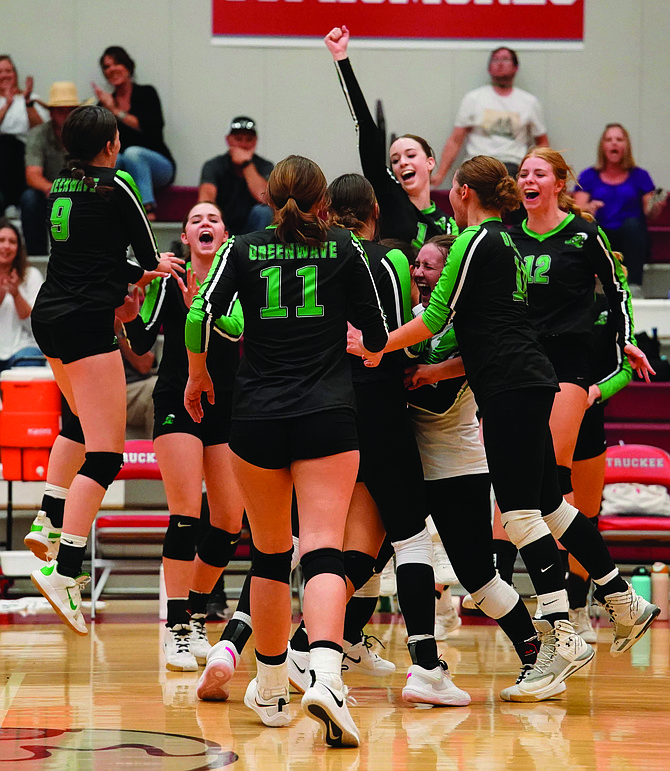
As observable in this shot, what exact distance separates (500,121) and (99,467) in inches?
238

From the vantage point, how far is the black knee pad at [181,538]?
439 cm

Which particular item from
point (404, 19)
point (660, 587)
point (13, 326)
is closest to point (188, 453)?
point (660, 587)

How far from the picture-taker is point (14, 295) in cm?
764

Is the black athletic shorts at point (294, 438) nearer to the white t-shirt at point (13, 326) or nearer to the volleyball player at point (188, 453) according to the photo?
the volleyball player at point (188, 453)

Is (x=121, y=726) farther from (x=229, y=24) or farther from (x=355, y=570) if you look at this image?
(x=229, y=24)

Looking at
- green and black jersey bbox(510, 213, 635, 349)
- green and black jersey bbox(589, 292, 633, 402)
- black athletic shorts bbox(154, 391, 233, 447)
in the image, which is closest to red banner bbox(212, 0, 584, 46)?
green and black jersey bbox(589, 292, 633, 402)

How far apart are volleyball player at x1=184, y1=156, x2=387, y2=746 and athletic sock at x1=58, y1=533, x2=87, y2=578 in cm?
119

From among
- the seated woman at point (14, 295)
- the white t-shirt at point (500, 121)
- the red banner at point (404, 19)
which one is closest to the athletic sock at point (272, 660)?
the seated woman at point (14, 295)

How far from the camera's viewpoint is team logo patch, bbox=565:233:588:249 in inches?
177

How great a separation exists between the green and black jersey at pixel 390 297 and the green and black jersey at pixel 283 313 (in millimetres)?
522

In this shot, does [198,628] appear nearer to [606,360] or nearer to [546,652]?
[546,652]

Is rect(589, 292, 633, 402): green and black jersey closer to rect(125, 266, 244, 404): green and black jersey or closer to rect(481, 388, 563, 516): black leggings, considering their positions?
rect(481, 388, 563, 516): black leggings

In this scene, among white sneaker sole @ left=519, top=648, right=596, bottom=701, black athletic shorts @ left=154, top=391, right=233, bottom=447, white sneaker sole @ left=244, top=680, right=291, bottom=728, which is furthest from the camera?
black athletic shorts @ left=154, top=391, right=233, bottom=447

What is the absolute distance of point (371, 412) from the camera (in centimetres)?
369
